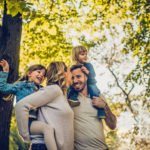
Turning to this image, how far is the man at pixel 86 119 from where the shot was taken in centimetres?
497

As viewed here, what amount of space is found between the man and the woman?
0.31m

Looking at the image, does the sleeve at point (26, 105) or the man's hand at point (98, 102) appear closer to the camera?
the sleeve at point (26, 105)

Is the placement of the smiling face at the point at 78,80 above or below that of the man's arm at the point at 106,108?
above

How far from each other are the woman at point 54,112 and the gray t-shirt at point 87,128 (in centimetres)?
29

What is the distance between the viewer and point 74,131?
4996mm

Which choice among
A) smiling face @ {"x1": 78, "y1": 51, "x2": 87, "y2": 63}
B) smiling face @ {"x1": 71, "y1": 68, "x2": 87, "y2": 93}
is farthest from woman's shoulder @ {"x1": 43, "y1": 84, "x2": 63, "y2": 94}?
smiling face @ {"x1": 78, "y1": 51, "x2": 87, "y2": 63}

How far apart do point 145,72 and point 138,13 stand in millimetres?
2424

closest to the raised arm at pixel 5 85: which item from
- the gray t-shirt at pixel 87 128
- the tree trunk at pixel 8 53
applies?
the gray t-shirt at pixel 87 128

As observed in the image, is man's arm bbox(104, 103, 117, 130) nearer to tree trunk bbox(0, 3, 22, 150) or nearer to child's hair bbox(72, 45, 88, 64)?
child's hair bbox(72, 45, 88, 64)

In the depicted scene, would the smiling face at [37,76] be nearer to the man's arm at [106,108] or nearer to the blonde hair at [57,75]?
the blonde hair at [57,75]

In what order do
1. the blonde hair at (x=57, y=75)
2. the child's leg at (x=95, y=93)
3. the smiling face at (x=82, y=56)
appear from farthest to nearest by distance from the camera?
the smiling face at (x=82, y=56) → the child's leg at (x=95, y=93) → the blonde hair at (x=57, y=75)

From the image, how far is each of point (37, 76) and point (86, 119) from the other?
35.1 inches

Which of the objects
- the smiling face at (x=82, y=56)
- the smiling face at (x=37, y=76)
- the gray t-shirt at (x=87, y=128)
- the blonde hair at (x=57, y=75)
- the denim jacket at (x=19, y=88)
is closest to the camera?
the blonde hair at (x=57, y=75)

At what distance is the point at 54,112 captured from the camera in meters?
4.66
